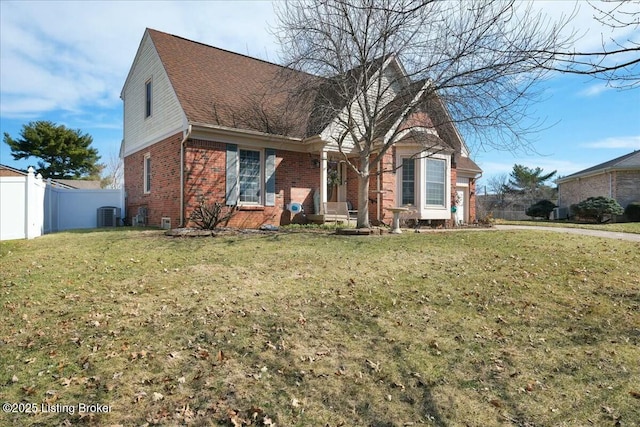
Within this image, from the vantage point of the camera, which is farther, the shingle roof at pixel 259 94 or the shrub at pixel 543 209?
the shrub at pixel 543 209

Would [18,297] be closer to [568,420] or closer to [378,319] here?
[378,319]

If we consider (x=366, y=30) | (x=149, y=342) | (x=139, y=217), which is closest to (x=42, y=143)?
(x=139, y=217)

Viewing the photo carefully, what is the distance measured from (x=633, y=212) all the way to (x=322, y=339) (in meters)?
25.5

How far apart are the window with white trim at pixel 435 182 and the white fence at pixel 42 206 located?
13300 mm

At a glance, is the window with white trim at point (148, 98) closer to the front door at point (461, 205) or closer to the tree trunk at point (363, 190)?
the tree trunk at point (363, 190)

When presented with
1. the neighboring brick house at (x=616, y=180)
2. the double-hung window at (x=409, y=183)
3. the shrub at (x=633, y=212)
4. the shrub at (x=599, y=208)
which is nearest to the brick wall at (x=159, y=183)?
the double-hung window at (x=409, y=183)

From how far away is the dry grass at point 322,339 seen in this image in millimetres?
3396

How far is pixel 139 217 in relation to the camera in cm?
1548

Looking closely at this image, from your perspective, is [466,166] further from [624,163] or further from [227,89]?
[227,89]

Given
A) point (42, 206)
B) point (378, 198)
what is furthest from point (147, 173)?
point (378, 198)

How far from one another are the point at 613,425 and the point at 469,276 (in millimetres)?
3680

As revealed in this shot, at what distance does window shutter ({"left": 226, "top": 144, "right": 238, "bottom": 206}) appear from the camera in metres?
13.0

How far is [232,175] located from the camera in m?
13.1

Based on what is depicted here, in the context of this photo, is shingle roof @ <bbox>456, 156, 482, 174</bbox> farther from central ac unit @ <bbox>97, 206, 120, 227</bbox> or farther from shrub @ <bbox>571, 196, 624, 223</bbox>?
central ac unit @ <bbox>97, 206, 120, 227</bbox>
